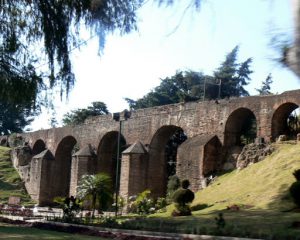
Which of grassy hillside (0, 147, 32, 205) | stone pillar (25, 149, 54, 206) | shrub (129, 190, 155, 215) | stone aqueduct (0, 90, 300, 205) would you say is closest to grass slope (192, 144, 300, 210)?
stone aqueduct (0, 90, 300, 205)

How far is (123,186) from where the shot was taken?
2647 centimetres

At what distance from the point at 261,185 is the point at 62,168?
20680 millimetres

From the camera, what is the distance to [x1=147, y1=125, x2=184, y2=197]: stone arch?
2691 centimetres

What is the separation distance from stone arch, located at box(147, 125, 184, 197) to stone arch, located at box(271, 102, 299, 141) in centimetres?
646

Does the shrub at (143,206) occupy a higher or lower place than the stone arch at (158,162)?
lower

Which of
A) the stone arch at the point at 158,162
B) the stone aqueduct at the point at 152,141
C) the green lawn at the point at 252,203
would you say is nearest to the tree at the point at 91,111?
the stone aqueduct at the point at 152,141

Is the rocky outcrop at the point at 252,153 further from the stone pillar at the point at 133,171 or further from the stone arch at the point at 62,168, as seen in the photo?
the stone arch at the point at 62,168

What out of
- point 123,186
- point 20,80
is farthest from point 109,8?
point 123,186

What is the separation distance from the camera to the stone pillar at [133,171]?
26.2 meters

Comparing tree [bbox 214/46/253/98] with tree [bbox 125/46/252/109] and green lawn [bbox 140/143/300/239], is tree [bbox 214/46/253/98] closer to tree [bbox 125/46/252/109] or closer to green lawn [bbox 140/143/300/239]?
tree [bbox 125/46/252/109]

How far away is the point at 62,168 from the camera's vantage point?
36000 mm

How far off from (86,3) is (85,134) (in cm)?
2341

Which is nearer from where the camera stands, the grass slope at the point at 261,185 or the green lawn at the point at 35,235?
the green lawn at the point at 35,235

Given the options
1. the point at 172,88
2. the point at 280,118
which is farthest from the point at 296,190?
the point at 172,88
